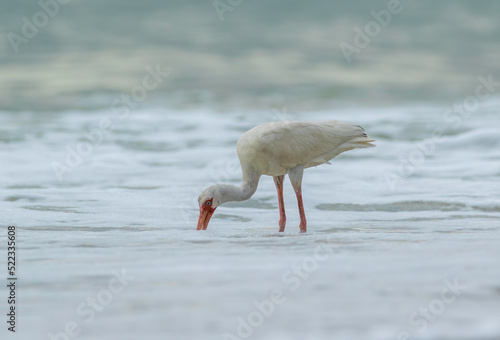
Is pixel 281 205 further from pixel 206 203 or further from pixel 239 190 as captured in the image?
pixel 206 203

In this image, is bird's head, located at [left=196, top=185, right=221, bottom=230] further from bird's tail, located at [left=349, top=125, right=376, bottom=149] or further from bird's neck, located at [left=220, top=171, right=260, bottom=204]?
bird's tail, located at [left=349, top=125, right=376, bottom=149]

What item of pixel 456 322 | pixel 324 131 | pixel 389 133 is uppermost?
pixel 389 133

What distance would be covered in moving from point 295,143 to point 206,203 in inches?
42.9

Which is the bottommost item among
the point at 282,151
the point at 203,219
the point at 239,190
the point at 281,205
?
the point at 203,219

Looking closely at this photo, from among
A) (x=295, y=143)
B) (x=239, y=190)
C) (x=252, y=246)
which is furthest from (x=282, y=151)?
(x=252, y=246)

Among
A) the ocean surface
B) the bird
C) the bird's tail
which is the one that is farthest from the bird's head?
the bird's tail

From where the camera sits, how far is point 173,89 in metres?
32.3

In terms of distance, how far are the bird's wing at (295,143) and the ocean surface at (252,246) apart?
71cm

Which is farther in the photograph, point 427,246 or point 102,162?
point 102,162

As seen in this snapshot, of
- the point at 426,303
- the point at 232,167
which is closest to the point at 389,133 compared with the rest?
the point at 232,167

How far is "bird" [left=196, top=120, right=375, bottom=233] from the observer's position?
8242 millimetres

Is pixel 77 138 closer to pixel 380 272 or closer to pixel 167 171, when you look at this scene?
pixel 167 171

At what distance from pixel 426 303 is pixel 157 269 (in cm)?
201

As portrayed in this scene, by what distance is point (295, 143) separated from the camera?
8352 mm
